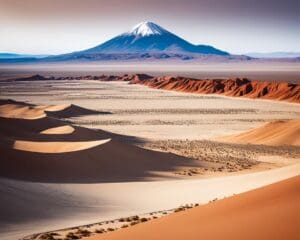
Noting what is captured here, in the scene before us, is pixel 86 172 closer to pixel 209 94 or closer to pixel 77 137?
pixel 77 137

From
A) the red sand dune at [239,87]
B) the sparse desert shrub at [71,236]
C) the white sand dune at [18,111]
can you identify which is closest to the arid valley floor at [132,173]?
the sparse desert shrub at [71,236]

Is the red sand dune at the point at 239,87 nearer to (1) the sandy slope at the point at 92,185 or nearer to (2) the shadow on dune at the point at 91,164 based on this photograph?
(2) the shadow on dune at the point at 91,164

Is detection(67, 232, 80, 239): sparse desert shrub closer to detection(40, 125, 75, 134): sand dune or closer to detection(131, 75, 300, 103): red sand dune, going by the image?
detection(40, 125, 75, 134): sand dune

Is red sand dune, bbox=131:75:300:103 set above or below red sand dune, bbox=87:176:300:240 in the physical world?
below

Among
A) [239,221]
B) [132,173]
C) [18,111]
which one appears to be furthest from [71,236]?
[18,111]

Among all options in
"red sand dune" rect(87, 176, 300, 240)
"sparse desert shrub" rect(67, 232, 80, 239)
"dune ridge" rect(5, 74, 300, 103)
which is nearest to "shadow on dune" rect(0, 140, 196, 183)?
"sparse desert shrub" rect(67, 232, 80, 239)
